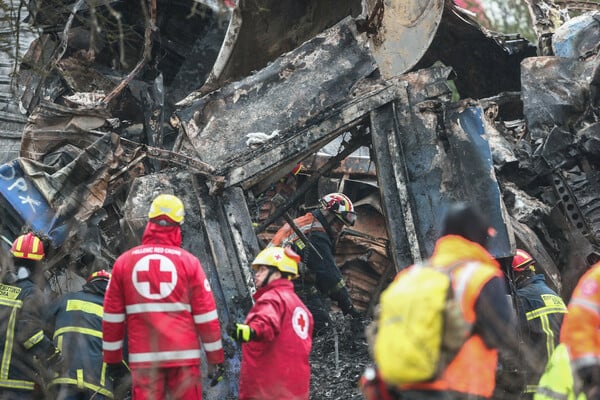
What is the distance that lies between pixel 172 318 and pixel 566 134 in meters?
4.84

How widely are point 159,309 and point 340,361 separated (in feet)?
8.59

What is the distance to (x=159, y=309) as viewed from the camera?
4816 mm

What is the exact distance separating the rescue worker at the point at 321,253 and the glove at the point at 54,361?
2594 millimetres

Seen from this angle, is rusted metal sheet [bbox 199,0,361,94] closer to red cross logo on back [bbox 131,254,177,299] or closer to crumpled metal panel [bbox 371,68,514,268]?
crumpled metal panel [bbox 371,68,514,268]

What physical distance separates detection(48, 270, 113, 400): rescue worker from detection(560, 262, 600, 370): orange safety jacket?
289 centimetres

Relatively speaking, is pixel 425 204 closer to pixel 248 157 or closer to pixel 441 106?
pixel 441 106

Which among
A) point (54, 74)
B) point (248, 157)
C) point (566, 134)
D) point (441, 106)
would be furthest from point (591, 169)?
point (54, 74)

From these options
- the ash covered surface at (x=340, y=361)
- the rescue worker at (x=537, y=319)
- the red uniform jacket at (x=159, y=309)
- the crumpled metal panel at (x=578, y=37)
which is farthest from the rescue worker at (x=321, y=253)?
the crumpled metal panel at (x=578, y=37)

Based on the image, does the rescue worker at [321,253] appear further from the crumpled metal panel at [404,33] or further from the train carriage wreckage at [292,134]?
the crumpled metal panel at [404,33]

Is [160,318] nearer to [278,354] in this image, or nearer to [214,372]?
[214,372]

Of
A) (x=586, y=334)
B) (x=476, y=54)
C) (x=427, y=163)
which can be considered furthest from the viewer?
(x=476, y=54)

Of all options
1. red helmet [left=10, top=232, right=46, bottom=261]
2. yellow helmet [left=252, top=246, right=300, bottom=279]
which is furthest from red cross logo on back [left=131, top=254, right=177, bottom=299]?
red helmet [left=10, top=232, right=46, bottom=261]

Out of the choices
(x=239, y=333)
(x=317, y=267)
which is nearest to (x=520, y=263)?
(x=317, y=267)

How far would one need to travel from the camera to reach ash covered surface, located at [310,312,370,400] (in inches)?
256
